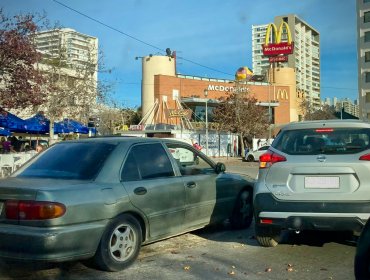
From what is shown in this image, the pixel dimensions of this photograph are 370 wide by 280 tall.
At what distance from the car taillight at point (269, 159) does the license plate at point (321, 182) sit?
42cm

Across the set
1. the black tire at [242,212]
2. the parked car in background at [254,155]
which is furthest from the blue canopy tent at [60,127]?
the black tire at [242,212]

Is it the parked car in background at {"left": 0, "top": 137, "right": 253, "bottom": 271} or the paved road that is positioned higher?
the parked car in background at {"left": 0, "top": 137, "right": 253, "bottom": 271}

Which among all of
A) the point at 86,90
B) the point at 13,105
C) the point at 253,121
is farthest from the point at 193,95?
the point at 13,105

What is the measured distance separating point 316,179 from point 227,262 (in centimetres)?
149

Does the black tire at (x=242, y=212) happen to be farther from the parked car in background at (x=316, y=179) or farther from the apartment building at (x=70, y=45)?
the apartment building at (x=70, y=45)

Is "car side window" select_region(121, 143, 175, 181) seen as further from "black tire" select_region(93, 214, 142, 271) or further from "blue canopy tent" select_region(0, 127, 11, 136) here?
"blue canopy tent" select_region(0, 127, 11, 136)

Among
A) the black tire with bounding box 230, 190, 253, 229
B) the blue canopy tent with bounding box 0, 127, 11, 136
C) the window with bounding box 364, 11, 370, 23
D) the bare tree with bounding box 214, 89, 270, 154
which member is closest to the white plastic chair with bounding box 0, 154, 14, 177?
the blue canopy tent with bounding box 0, 127, 11, 136

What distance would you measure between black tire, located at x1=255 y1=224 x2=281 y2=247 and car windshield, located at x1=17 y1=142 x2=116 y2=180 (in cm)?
226

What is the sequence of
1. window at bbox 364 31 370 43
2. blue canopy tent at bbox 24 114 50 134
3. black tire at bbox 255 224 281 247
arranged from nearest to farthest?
1. black tire at bbox 255 224 281 247
2. blue canopy tent at bbox 24 114 50 134
3. window at bbox 364 31 370 43

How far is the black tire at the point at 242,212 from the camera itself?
310 inches

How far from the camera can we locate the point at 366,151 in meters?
5.77

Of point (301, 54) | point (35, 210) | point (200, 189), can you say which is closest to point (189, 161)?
point (200, 189)

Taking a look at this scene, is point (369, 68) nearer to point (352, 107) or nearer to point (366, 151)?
point (352, 107)

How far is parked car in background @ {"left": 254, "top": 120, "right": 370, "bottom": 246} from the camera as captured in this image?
5.69 m
